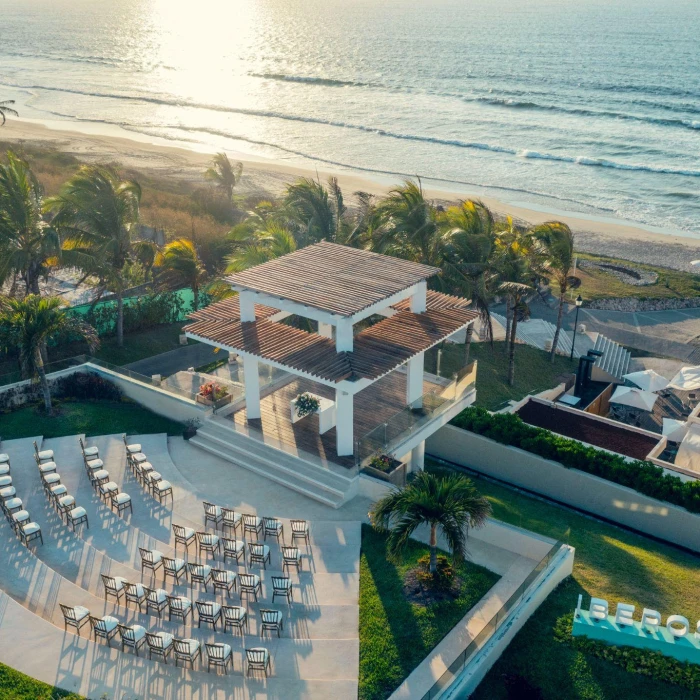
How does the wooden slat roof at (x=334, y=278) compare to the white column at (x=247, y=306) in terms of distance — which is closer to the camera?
the wooden slat roof at (x=334, y=278)

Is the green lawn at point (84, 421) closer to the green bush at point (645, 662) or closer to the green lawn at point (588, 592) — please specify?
the green lawn at point (588, 592)

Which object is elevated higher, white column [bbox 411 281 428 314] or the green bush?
white column [bbox 411 281 428 314]

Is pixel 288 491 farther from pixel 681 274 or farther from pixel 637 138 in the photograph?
pixel 637 138

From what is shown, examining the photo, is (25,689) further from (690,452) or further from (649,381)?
(649,381)

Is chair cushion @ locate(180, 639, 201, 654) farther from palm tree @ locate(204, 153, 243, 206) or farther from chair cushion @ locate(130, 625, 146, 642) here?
palm tree @ locate(204, 153, 243, 206)

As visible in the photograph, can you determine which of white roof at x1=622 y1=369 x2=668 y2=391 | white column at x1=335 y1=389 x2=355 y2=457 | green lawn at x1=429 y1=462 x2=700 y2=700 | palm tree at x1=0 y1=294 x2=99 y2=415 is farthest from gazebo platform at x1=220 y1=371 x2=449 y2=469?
white roof at x1=622 y1=369 x2=668 y2=391

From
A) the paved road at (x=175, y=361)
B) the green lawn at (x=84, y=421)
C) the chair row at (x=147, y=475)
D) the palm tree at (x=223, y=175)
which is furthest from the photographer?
the palm tree at (x=223, y=175)

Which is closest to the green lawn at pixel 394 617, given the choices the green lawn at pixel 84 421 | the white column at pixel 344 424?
the white column at pixel 344 424
